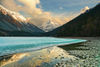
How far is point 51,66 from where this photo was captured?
13.3 metres

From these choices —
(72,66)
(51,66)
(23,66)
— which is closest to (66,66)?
(72,66)

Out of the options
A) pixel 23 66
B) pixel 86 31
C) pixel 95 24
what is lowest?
pixel 23 66

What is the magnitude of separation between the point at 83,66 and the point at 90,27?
181752 mm

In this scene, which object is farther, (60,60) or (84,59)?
(84,59)

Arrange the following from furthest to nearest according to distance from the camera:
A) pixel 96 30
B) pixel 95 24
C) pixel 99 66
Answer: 1. pixel 95 24
2. pixel 96 30
3. pixel 99 66

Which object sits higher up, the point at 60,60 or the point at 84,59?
the point at 84,59

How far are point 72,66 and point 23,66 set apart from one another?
6.55 metres

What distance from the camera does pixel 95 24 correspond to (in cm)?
17512

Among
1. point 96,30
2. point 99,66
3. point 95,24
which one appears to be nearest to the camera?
point 99,66

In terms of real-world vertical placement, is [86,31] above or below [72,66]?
above

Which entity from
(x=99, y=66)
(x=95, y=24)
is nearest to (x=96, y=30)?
(x=95, y=24)

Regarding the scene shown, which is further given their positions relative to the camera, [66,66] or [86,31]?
[86,31]

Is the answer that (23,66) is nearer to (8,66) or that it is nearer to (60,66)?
(8,66)

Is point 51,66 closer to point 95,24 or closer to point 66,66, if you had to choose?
point 66,66
